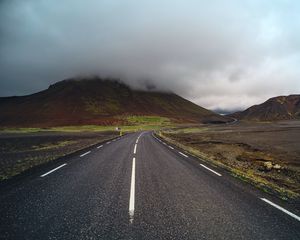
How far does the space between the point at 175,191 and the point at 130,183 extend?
1.78m

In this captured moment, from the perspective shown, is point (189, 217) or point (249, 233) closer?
point (249, 233)

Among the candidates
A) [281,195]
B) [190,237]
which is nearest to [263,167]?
[281,195]

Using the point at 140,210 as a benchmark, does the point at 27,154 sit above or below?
below

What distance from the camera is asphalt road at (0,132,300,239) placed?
4.86 m

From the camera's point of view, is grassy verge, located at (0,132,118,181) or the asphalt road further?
grassy verge, located at (0,132,118,181)

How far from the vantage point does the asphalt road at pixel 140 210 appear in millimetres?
4855

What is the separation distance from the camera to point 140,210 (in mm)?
6023

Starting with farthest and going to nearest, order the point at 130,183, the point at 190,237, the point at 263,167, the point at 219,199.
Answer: the point at 263,167, the point at 130,183, the point at 219,199, the point at 190,237

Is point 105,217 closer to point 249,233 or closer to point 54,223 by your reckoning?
point 54,223

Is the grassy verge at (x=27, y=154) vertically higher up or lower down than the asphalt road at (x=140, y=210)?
lower down

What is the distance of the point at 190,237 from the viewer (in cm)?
465

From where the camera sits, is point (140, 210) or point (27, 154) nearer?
point (140, 210)

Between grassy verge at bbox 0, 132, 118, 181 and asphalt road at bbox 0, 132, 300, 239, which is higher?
asphalt road at bbox 0, 132, 300, 239

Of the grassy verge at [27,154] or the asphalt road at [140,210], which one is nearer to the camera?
the asphalt road at [140,210]
